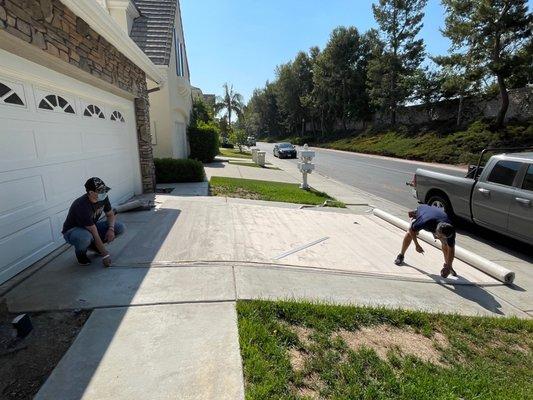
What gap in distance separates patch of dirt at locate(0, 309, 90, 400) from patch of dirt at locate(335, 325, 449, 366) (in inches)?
98.8

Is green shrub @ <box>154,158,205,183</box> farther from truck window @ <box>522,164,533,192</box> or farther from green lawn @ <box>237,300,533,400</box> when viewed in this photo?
truck window @ <box>522,164,533,192</box>

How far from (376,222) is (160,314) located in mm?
6022

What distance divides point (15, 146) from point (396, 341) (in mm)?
4984

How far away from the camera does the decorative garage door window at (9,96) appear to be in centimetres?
391

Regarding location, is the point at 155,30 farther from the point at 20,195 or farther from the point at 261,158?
the point at 20,195

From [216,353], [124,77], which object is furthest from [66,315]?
[124,77]

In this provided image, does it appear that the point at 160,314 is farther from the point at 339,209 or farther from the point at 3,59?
the point at 339,209

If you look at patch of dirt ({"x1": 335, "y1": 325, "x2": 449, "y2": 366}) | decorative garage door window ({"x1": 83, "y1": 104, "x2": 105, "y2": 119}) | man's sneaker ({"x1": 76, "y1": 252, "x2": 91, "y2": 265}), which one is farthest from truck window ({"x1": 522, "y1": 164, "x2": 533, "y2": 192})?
decorative garage door window ({"x1": 83, "y1": 104, "x2": 105, "y2": 119})

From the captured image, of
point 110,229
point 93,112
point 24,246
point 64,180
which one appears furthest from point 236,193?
point 24,246

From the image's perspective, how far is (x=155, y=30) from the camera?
1263 cm

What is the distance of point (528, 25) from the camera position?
74.1ft

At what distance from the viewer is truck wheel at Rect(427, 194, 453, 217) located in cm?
752

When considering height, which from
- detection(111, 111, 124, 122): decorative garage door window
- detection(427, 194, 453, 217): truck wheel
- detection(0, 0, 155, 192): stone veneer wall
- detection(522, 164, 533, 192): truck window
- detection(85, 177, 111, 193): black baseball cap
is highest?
detection(0, 0, 155, 192): stone veneer wall

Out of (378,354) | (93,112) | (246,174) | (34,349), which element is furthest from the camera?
(246,174)
